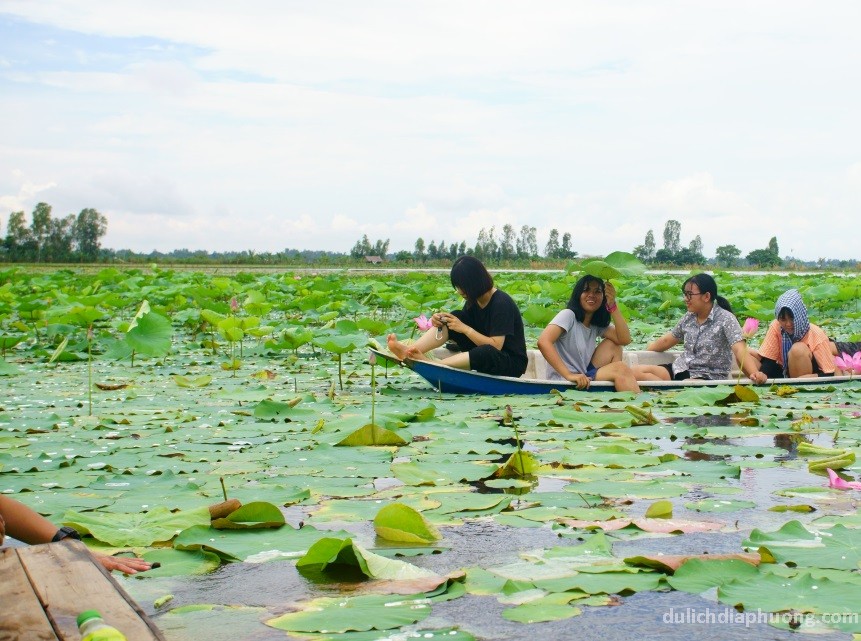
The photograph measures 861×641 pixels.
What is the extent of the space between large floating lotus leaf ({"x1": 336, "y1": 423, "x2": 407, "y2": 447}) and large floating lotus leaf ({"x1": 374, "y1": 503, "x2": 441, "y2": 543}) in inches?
47.6

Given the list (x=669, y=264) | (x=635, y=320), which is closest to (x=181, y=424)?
(x=635, y=320)

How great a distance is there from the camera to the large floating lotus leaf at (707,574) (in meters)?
1.93

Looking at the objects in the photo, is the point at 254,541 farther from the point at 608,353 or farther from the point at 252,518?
the point at 608,353

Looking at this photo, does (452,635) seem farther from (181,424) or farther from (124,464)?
(181,424)

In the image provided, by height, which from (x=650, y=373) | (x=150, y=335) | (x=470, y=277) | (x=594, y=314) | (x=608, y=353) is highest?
(x=470, y=277)

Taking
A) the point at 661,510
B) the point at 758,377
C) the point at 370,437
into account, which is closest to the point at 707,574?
the point at 661,510

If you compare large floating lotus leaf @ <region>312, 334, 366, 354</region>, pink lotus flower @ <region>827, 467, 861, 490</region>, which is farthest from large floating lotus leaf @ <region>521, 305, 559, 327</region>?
pink lotus flower @ <region>827, 467, 861, 490</region>

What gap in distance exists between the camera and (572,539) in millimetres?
2332

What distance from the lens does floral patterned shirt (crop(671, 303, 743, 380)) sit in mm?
5414

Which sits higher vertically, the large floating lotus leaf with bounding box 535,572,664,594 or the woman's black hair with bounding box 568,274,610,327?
the woman's black hair with bounding box 568,274,610,327

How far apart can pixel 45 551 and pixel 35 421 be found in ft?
8.51

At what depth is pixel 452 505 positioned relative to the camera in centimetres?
263

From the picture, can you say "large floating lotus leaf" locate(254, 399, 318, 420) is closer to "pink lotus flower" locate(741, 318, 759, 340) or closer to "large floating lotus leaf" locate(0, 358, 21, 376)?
"large floating lotus leaf" locate(0, 358, 21, 376)

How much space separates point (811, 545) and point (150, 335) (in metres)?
3.78
